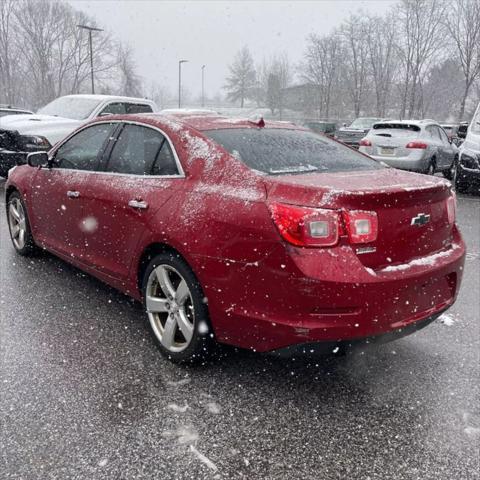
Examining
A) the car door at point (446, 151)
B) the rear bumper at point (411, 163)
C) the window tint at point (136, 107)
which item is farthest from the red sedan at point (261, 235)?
the car door at point (446, 151)

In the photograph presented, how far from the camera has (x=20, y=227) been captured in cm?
514

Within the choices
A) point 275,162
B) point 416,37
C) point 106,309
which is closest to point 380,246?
point 275,162

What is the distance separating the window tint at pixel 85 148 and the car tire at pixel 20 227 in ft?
2.96

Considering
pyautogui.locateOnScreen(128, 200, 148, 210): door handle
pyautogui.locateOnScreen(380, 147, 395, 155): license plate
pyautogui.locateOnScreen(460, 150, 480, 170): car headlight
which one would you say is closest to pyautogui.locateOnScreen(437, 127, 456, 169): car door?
pyautogui.locateOnScreen(380, 147, 395, 155): license plate

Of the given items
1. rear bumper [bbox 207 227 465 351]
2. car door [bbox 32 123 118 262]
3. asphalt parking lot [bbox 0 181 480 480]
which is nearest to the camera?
asphalt parking lot [bbox 0 181 480 480]

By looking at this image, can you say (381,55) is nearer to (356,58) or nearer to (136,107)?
(356,58)

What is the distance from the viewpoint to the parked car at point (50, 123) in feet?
29.4

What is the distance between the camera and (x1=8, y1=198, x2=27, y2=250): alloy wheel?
16.6 feet

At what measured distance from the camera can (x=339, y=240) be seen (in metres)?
2.41

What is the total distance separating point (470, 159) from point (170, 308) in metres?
9.14

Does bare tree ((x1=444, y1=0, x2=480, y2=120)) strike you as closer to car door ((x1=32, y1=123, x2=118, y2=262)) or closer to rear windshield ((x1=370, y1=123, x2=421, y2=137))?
rear windshield ((x1=370, y1=123, x2=421, y2=137))

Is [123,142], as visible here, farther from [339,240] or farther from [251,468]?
[251,468]

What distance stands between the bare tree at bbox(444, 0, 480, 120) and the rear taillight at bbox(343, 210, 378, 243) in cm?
3655

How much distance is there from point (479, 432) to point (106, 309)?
8.83 ft
